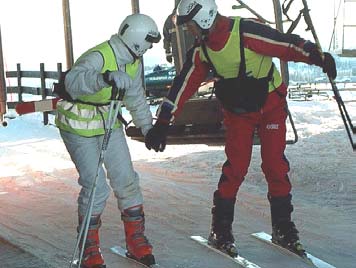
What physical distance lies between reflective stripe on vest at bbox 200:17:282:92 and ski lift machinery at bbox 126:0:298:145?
1.23 m

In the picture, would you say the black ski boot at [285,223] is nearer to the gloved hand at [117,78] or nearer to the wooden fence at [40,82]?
the gloved hand at [117,78]

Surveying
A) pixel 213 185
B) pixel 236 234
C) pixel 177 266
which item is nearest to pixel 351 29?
pixel 213 185

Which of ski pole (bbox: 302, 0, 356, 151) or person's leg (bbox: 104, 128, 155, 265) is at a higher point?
ski pole (bbox: 302, 0, 356, 151)

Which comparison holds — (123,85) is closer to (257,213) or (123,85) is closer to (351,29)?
(257,213)

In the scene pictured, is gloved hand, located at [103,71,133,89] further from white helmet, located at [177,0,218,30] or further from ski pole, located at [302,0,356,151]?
ski pole, located at [302,0,356,151]

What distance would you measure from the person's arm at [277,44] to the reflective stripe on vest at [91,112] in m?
0.80

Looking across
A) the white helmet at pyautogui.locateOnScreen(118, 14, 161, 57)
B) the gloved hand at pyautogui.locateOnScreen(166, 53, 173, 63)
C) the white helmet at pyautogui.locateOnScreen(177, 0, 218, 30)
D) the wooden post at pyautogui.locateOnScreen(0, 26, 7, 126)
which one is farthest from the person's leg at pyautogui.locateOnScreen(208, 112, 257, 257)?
the wooden post at pyautogui.locateOnScreen(0, 26, 7, 126)

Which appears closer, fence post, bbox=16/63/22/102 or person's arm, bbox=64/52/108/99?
person's arm, bbox=64/52/108/99

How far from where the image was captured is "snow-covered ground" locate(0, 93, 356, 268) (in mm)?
4352

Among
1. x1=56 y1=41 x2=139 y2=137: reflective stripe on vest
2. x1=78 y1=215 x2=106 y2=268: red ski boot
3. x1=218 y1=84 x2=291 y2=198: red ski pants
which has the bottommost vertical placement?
x1=78 y1=215 x2=106 y2=268: red ski boot

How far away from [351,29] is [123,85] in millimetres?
6332

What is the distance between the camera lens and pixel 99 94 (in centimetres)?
369

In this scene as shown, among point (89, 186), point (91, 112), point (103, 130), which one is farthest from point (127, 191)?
point (91, 112)

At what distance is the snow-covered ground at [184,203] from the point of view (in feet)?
14.3
